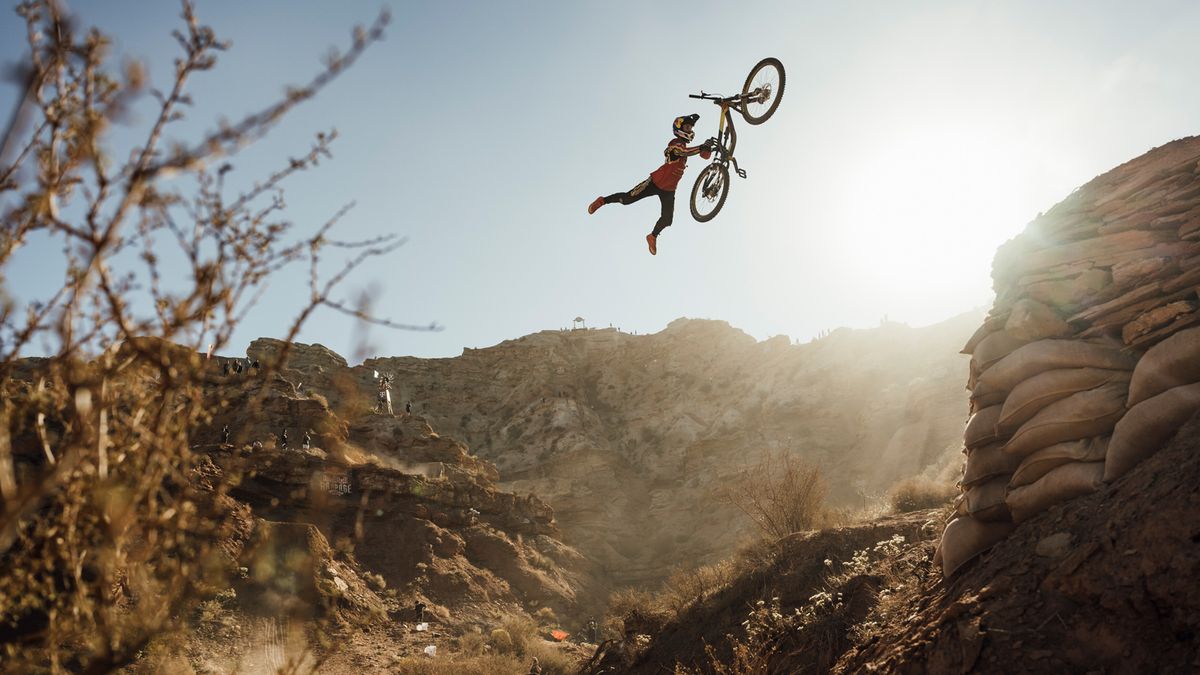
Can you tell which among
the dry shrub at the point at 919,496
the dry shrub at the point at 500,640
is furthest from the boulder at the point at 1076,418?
the dry shrub at the point at 500,640

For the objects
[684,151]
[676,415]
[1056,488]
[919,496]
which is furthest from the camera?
[676,415]

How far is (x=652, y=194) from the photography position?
9.45m

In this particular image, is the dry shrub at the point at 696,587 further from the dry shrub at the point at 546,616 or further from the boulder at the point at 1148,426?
the boulder at the point at 1148,426

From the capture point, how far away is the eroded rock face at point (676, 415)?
A: 3584cm

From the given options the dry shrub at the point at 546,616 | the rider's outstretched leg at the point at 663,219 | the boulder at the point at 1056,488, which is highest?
the rider's outstretched leg at the point at 663,219

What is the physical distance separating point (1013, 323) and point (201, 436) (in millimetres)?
26284

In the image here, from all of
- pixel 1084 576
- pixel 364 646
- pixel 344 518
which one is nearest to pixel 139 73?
pixel 1084 576

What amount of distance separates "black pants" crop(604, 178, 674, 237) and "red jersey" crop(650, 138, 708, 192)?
0.30ft

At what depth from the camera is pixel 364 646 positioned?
17.0 meters

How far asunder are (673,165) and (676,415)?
38.2 metres

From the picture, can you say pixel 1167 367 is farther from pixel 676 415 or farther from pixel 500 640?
pixel 676 415

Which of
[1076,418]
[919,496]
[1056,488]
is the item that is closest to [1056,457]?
[1056,488]

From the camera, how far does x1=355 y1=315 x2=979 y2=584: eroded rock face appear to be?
118ft

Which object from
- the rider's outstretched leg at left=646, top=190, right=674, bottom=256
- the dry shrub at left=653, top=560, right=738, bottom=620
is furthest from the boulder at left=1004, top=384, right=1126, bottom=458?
the dry shrub at left=653, top=560, right=738, bottom=620
